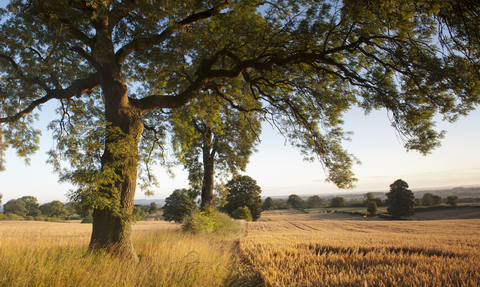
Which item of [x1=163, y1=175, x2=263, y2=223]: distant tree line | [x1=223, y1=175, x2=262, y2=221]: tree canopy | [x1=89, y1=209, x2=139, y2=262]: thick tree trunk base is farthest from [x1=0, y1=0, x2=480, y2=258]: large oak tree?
[x1=223, y1=175, x2=262, y2=221]: tree canopy

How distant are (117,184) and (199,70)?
458 cm

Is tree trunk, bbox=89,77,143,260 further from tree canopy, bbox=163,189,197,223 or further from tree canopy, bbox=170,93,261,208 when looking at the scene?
tree canopy, bbox=163,189,197,223

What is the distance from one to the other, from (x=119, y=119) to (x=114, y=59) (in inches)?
79.2

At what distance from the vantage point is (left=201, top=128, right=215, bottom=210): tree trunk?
15.8 m

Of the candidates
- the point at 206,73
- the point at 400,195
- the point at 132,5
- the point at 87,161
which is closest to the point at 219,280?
the point at 87,161

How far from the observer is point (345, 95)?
8.01 meters

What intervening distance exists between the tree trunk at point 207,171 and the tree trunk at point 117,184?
955 cm

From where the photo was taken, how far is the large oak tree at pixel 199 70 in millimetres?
5102

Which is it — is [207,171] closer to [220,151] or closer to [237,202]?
[220,151]

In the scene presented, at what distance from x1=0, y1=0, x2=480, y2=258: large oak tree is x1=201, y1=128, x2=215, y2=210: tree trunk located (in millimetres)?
6834

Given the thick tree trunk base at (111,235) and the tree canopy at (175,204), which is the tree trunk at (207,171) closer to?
the thick tree trunk base at (111,235)

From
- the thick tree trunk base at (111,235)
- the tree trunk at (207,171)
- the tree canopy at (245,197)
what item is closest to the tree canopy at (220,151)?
the tree trunk at (207,171)

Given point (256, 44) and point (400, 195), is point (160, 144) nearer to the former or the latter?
point (256, 44)

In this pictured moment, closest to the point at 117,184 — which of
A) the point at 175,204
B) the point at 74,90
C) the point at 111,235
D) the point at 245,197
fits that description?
the point at 111,235
